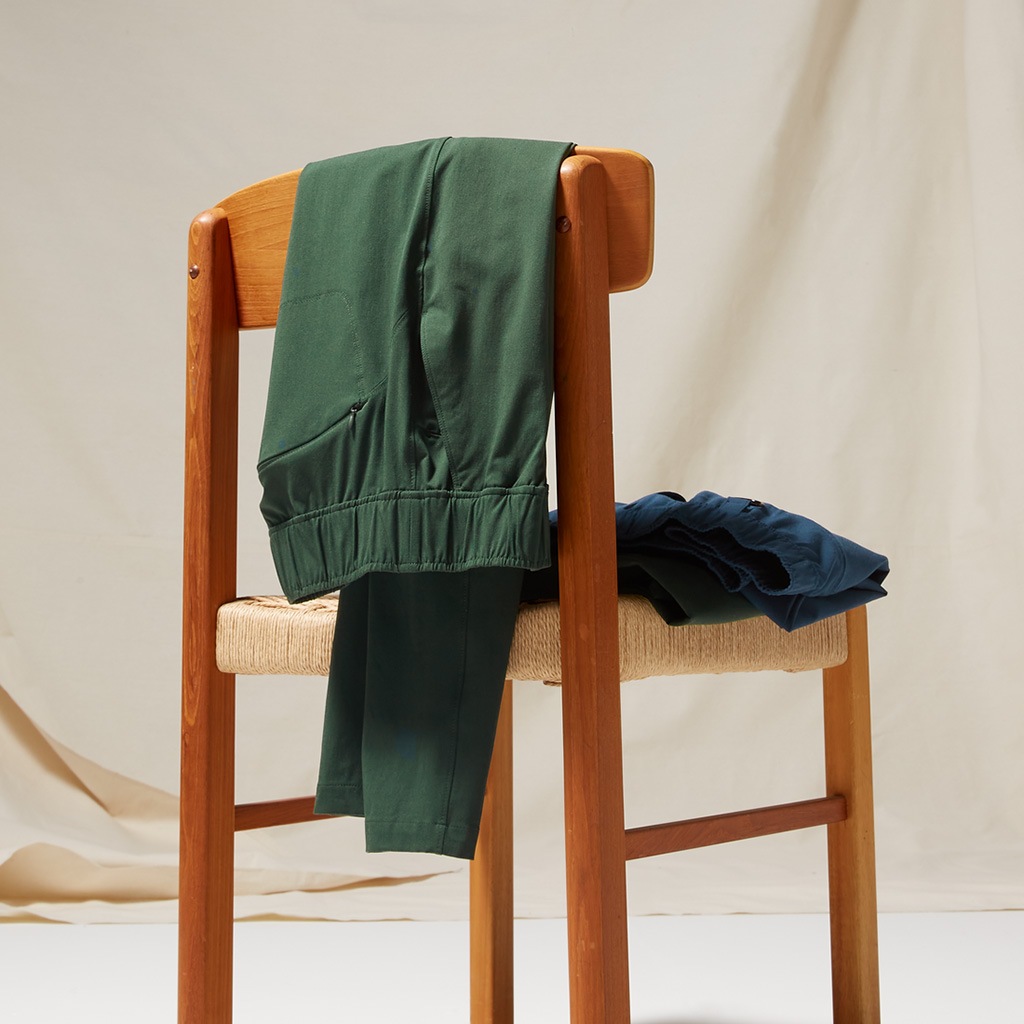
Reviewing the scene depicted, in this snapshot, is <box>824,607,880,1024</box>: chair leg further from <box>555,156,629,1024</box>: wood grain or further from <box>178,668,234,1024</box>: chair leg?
<box>178,668,234,1024</box>: chair leg

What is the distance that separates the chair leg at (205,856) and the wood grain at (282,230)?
348 mm

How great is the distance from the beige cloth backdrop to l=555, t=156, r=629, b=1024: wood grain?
1.27 metres

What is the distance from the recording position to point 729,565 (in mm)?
1121

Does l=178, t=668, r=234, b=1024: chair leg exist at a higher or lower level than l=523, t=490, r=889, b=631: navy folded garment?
lower

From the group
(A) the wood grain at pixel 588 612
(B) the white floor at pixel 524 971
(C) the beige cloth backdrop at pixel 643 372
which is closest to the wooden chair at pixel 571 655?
(A) the wood grain at pixel 588 612

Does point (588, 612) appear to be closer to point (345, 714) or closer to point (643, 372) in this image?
point (345, 714)

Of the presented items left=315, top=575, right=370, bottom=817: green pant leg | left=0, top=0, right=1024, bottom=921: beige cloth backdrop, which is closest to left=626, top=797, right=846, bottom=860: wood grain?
left=315, top=575, right=370, bottom=817: green pant leg

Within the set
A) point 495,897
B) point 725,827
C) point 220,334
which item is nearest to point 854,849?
point 725,827

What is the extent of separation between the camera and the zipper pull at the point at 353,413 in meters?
1.04

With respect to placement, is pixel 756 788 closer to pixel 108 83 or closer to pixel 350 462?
pixel 350 462

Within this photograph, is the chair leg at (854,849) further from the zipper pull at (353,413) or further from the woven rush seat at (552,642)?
the zipper pull at (353,413)

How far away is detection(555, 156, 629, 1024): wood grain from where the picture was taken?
95 centimetres

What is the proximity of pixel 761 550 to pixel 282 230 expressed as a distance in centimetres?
50

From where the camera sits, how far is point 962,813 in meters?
2.28
